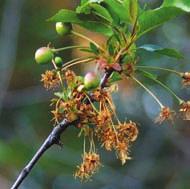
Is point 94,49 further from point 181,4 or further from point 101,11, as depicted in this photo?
point 181,4

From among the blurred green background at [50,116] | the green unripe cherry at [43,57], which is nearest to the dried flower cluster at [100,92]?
the green unripe cherry at [43,57]

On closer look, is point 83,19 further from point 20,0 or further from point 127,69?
point 20,0

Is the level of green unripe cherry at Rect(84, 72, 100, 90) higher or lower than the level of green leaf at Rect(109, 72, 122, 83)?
higher

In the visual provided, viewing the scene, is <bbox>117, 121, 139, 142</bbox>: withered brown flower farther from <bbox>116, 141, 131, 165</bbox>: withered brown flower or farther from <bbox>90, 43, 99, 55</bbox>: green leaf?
<bbox>90, 43, 99, 55</bbox>: green leaf

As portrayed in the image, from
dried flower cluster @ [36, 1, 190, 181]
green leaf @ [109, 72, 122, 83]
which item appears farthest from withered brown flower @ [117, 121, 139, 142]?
green leaf @ [109, 72, 122, 83]

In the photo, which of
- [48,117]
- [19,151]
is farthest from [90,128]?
[48,117]

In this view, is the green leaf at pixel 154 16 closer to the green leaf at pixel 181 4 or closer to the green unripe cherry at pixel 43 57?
the green leaf at pixel 181 4
